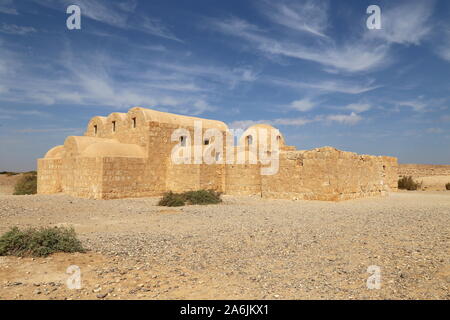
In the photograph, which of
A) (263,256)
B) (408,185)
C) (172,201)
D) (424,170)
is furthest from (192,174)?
(424,170)

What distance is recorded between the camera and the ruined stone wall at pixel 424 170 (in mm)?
33966

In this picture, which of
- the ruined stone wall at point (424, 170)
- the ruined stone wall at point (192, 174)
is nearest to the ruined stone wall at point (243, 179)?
the ruined stone wall at point (192, 174)

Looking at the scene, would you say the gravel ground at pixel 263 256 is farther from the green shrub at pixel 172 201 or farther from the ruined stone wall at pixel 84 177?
the ruined stone wall at pixel 84 177

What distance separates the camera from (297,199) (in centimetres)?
1282

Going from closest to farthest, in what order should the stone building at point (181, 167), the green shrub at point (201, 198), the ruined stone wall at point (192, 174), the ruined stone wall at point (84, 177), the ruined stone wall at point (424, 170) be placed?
the green shrub at point (201, 198), the stone building at point (181, 167), the ruined stone wall at point (84, 177), the ruined stone wall at point (192, 174), the ruined stone wall at point (424, 170)

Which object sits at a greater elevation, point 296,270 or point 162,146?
point 162,146

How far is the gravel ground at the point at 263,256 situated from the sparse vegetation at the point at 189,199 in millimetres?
3343

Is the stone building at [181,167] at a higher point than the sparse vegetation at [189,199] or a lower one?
higher

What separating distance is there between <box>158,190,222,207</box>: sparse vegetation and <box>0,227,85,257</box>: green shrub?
22.2 ft

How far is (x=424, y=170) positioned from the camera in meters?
36.5

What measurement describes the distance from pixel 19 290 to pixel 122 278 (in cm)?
98
